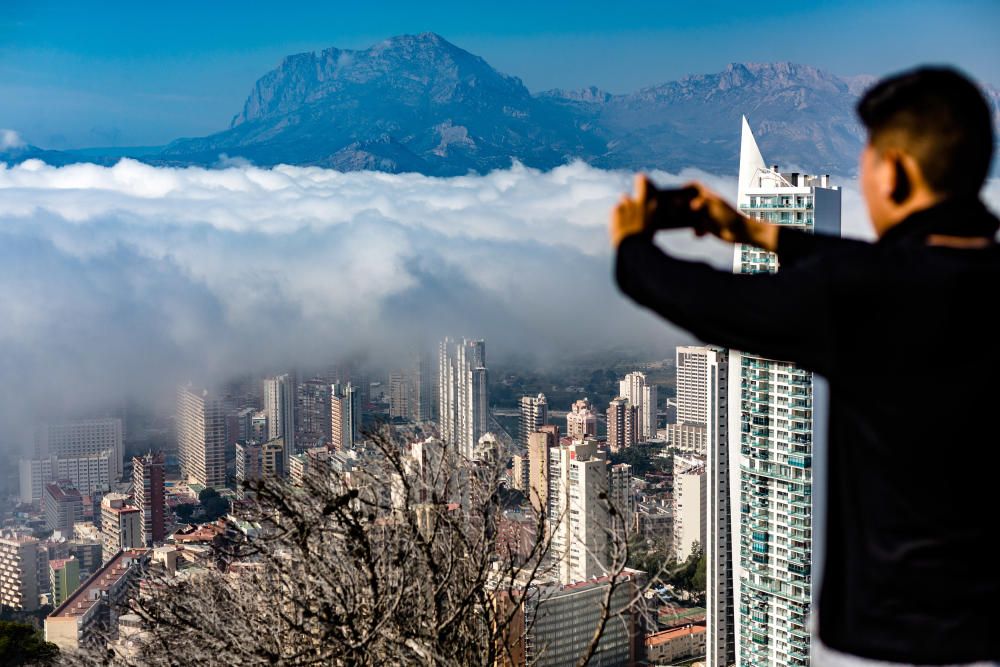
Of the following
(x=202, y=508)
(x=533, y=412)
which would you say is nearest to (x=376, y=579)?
(x=202, y=508)

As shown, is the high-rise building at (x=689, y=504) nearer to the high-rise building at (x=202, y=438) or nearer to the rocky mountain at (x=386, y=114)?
the high-rise building at (x=202, y=438)

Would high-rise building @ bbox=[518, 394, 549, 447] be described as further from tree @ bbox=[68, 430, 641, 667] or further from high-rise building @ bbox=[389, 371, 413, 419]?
tree @ bbox=[68, 430, 641, 667]

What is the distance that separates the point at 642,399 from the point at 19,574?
1007 centimetres

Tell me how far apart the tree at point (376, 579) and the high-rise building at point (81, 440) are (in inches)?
650

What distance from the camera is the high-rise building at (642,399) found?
684 inches

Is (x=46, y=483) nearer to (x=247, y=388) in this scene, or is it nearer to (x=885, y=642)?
(x=247, y=388)

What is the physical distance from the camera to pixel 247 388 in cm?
1891

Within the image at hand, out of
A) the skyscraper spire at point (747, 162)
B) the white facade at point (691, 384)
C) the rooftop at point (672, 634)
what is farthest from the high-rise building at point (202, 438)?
the skyscraper spire at point (747, 162)

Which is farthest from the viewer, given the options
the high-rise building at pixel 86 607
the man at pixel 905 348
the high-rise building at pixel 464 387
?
the high-rise building at pixel 464 387

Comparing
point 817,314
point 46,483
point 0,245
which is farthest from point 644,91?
point 817,314

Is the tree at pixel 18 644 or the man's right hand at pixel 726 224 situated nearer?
the man's right hand at pixel 726 224

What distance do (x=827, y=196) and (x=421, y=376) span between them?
36.4 ft

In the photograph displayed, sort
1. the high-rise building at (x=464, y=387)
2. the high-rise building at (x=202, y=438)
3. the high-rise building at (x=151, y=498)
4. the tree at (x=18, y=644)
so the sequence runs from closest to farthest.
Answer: the tree at (x=18, y=644), the high-rise building at (x=151, y=498), the high-rise building at (x=464, y=387), the high-rise building at (x=202, y=438)

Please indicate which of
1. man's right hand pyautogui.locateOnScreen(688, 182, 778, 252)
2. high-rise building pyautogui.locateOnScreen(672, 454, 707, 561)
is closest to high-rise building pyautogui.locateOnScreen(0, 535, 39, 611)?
high-rise building pyautogui.locateOnScreen(672, 454, 707, 561)
